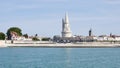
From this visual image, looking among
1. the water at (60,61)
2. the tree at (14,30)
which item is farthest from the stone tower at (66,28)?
the water at (60,61)

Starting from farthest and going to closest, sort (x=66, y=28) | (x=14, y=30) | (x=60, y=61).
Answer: (x=66, y=28) < (x=14, y=30) < (x=60, y=61)

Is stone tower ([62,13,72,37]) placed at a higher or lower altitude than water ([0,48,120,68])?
higher

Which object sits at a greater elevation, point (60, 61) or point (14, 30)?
point (14, 30)

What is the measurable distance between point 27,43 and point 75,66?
11465 centimetres

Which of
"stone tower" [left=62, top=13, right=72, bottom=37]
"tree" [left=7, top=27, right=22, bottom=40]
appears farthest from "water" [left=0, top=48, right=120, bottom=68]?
"stone tower" [left=62, top=13, right=72, bottom=37]

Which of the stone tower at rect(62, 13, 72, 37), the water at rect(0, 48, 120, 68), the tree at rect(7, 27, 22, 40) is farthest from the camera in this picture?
the stone tower at rect(62, 13, 72, 37)

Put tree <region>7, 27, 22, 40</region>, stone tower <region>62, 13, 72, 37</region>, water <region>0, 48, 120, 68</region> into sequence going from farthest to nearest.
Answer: stone tower <region>62, 13, 72, 37</region> < tree <region>7, 27, 22, 40</region> < water <region>0, 48, 120, 68</region>

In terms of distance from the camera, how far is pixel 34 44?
16000 cm

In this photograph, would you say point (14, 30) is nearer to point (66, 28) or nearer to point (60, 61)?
point (66, 28)

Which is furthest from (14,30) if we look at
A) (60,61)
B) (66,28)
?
(60,61)

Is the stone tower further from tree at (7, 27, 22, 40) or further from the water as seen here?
the water

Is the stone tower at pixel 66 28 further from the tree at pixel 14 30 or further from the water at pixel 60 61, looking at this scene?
the water at pixel 60 61

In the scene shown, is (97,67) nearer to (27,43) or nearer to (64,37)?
(27,43)

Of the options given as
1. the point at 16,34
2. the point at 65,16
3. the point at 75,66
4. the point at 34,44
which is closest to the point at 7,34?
the point at 16,34
